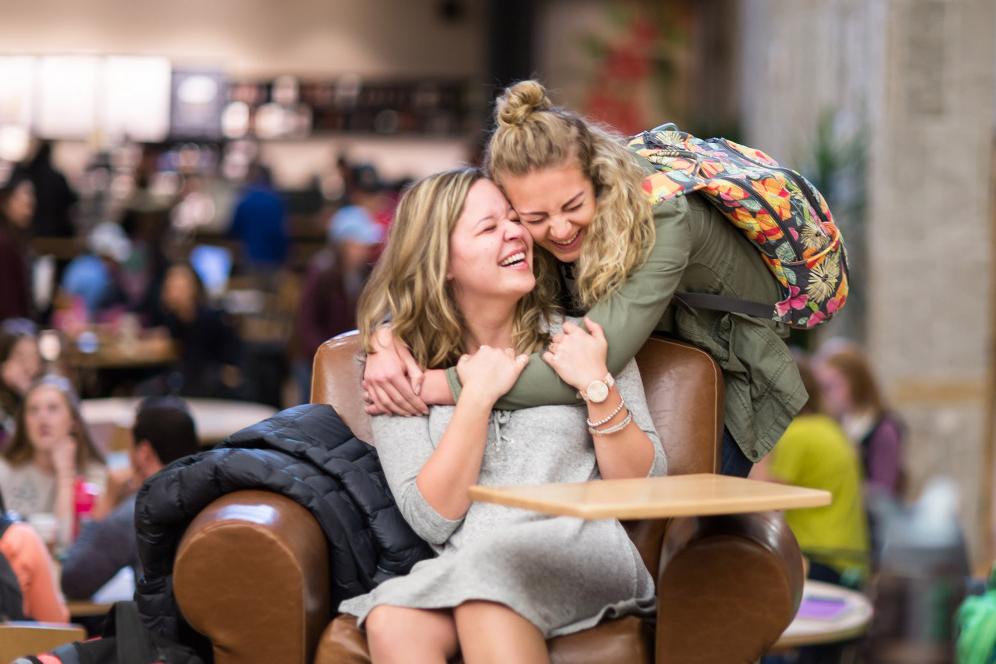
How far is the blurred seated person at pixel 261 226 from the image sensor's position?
1241cm

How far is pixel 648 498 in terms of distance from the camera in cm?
221

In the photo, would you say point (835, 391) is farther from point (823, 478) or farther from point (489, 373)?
point (489, 373)

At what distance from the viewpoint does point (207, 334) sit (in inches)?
324

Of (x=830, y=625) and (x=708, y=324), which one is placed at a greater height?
(x=708, y=324)

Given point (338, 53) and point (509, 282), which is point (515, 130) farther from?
point (338, 53)

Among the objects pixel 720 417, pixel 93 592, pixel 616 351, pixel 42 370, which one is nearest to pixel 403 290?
pixel 616 351

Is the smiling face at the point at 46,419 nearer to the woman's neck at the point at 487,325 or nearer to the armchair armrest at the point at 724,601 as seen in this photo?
the woman's neck at the point at 487,325

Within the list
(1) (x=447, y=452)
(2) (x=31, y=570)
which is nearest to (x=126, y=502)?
(2) (x=31, y=570)

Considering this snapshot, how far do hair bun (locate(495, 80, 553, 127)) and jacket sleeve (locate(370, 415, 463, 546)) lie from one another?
566mm

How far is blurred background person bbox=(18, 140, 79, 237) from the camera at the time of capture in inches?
490

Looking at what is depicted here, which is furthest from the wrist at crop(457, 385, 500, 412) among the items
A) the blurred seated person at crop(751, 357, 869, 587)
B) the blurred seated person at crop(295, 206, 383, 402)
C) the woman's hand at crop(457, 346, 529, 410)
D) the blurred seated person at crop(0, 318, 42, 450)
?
the blurred seated person at crop(295, 206, 383, 402)

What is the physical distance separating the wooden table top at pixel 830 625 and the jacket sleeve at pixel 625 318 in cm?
103

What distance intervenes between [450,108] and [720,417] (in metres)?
13.8

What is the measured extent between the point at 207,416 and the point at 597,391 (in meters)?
4.15
